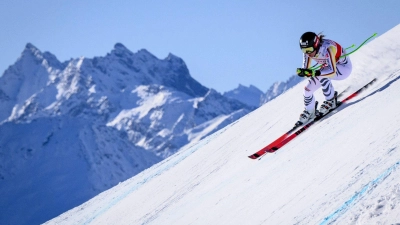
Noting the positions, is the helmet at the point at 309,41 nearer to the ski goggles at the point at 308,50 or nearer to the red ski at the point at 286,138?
the ski goggles at the point at 308,50

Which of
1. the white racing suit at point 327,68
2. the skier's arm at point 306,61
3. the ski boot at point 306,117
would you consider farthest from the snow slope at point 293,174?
the skier's arm at point 306,61

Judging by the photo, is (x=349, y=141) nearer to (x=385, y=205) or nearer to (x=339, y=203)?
(x=339, y=203)

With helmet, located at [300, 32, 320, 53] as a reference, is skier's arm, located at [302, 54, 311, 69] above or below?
below

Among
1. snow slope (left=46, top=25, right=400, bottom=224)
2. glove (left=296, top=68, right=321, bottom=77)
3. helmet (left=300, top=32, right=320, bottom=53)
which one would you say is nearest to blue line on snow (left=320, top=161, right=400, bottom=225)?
snow slope (left=46, top=25, right=400, bottom=224)

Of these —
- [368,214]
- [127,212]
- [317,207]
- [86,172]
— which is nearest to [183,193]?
[127,212]

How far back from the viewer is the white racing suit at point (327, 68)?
10805 mm

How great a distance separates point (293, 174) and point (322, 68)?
3.35 meters

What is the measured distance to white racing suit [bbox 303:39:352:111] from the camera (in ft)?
35.4

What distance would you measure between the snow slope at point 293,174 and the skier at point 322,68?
437mm

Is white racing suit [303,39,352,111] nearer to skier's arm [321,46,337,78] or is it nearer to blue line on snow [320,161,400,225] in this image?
skier's arm [321,46,337,78]

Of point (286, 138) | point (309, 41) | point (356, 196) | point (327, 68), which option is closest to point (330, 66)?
point (327, 68)

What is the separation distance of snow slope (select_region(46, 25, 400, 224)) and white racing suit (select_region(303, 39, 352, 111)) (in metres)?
0.53

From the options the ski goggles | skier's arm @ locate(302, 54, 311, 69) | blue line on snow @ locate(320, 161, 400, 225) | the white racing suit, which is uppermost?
the ski goggles

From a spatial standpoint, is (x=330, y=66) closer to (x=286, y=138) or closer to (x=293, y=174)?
(x=286, y=138)
